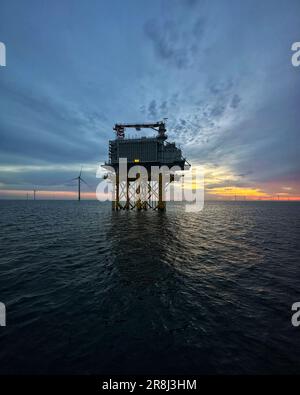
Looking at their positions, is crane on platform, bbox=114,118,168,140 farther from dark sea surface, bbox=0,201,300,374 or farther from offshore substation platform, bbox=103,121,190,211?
dark sea surface, bbox=0,201,300,374

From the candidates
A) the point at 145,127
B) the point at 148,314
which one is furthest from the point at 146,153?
the point at 148,314

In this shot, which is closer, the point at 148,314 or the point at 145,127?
the point at 148,314

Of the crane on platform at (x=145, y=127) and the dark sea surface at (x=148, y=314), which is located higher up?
the crane on platform at (x=145, y=127)

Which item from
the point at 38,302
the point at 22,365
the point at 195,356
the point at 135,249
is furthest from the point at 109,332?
the point at 135,249

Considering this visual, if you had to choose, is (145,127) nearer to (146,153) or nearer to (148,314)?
(146,153)

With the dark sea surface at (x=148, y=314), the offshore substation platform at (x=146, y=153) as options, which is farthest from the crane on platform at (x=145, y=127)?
the dark sea surface at (x=148, y=314)

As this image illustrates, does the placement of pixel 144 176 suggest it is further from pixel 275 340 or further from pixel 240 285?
pixel 275 340

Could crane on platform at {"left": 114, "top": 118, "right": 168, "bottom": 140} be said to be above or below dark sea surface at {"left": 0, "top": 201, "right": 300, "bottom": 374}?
above

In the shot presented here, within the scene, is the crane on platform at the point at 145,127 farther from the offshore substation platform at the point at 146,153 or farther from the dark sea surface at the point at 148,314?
the dark sea surface at the point at 148,314

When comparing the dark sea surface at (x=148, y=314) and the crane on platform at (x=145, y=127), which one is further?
the crane on platform at (x=145, y=127)

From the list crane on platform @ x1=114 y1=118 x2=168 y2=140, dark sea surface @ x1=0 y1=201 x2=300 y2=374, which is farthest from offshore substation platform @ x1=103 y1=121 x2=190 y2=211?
dark sea surface @ x1=0 y1=201 x2=300 y2=374
